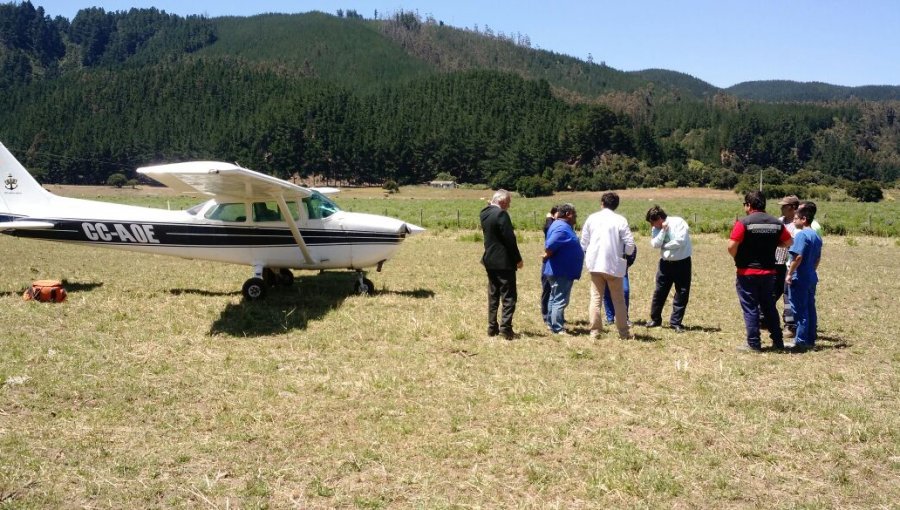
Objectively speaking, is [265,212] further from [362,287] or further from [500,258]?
[500,258]

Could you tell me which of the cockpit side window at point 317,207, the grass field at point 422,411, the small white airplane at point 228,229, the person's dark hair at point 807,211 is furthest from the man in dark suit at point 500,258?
the cockpit side window at point 317,207

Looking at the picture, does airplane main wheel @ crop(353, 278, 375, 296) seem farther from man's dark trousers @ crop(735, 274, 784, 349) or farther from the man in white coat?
man's dark trousers @ crop(735, 274, 784, 349)

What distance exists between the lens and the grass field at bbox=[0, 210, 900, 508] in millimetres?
4438

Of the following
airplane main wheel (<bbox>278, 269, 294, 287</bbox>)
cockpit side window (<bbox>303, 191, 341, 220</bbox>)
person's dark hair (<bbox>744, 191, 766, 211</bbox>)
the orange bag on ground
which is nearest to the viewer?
person's dark hair (<bbox>744, 191, 766, 211</bbox>)

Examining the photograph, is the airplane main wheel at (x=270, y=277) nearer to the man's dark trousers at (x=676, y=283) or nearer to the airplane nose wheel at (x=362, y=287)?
the airplane nose wheel at (x=362, y=287)

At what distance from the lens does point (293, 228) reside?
451 inches

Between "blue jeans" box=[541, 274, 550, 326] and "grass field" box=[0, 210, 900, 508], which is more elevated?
"blue jeans" box=[541, 274, 550, 326]

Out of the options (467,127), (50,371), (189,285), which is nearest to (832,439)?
(50,371)

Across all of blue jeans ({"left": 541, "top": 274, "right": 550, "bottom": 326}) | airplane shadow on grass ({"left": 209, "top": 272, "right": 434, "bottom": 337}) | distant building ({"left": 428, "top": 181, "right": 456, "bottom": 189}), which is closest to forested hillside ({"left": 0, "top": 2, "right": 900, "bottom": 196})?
distant building ({"left": 428, "top": 181, "right": 456, "bottom": 189})

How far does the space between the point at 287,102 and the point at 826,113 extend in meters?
134

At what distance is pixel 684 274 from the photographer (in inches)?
357

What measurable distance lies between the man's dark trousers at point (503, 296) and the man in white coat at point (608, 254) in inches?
37.4

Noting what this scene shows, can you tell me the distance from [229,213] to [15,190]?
3699 millimetres

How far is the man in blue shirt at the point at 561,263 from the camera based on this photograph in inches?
337
